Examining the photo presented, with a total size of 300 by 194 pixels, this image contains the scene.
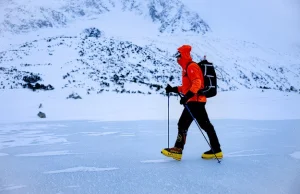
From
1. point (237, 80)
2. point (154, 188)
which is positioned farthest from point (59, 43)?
point (154, 188)

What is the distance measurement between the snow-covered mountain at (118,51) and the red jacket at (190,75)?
59.7ft

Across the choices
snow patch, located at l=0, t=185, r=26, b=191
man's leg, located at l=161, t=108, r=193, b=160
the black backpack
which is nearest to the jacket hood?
the black backpack

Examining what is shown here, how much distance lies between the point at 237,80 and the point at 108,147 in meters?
43.2

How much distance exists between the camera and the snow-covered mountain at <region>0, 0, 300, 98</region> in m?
30.5

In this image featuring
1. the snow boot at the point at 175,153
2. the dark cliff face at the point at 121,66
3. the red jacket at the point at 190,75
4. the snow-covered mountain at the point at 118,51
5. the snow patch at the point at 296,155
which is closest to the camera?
the red jacket at the point at 190,75

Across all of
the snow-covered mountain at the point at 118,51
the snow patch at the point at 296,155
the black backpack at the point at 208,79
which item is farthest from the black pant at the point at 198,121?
the snow-covered mountain at the point at 118,51

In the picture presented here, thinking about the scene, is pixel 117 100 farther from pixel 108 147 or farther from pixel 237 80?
pixel 237 80

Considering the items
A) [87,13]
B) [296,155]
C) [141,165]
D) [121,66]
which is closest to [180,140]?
[141,165]

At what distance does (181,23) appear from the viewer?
278 feet

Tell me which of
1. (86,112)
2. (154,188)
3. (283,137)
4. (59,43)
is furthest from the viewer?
(59,43)

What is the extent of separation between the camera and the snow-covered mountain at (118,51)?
100.0 ft

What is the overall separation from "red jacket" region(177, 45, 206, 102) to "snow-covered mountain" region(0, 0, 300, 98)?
59.7 feet

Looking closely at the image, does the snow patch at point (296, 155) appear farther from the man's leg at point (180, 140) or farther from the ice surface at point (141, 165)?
the man's leg at point (180, 140)

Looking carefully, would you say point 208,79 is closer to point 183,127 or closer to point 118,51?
point 183,127
